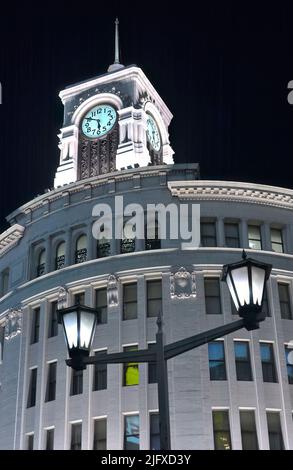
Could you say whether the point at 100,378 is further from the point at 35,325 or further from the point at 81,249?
the point at 81,249

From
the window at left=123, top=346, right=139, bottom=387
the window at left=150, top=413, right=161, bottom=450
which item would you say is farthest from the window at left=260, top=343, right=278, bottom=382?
the window at left=123, top=346, right=139, bottom=387

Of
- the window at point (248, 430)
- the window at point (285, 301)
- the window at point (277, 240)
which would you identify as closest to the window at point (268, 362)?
the window at point (248, 430)

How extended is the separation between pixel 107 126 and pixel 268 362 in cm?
2213

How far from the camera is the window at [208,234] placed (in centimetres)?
3272

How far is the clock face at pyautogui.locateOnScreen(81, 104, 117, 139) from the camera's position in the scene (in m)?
45.6

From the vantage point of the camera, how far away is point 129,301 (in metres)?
31.4

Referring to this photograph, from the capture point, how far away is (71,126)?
151ft

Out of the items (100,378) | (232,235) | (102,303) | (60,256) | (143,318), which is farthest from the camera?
(60,256)

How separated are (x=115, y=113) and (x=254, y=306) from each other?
38122 mm

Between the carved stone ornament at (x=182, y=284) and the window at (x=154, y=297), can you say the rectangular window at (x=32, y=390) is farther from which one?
the carved stone ornament at (x=182, y=284)

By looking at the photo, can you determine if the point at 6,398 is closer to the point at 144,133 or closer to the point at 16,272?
the point at 16,272

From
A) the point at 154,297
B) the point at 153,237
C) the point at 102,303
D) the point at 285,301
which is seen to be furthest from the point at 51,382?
the point at 285,301

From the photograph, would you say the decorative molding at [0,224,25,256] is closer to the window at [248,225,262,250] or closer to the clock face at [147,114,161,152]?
the window at [248,225,262,250]
